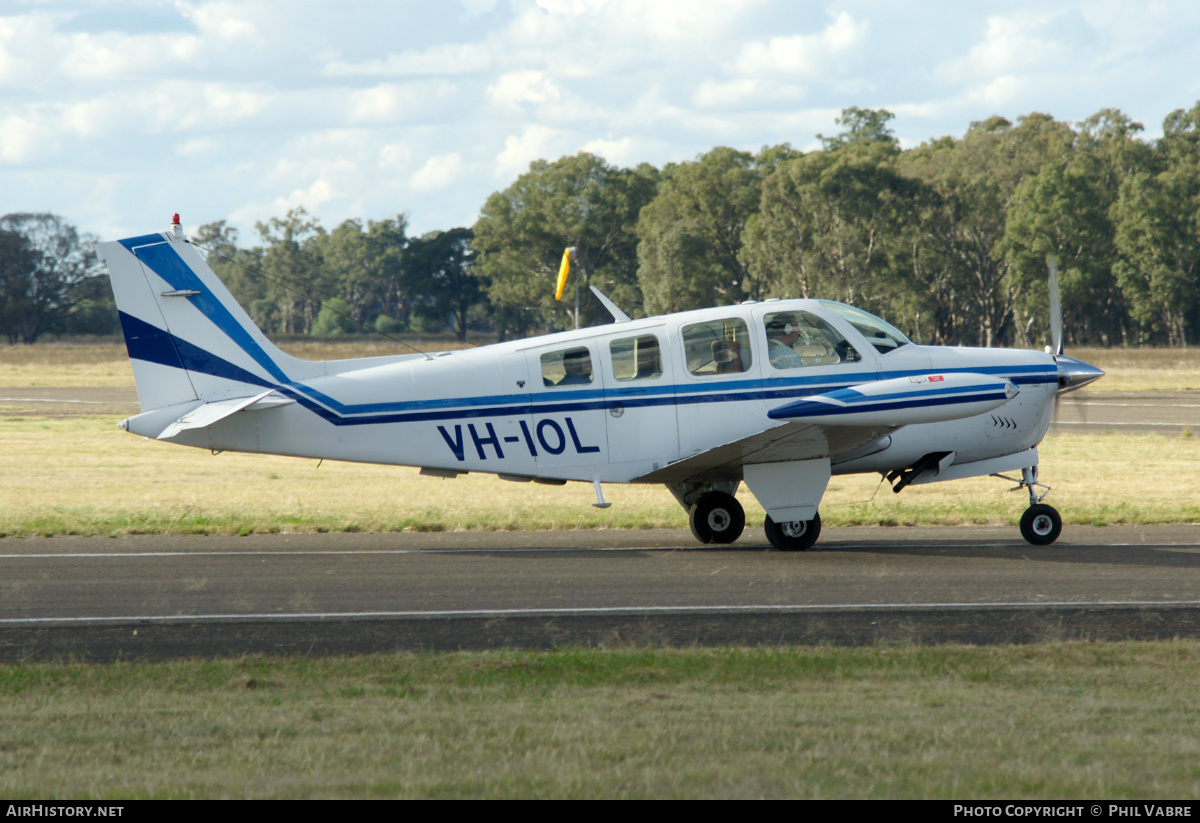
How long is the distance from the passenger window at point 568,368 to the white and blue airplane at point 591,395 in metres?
0.02

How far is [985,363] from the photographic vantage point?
13.0 meters

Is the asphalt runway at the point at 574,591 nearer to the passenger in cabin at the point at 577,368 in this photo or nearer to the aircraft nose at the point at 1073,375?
the aircraft nose at the point at 1073,375

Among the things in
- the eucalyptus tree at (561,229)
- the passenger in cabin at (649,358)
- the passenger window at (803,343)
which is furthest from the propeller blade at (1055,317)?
the eucalyptus tree at (561,229)

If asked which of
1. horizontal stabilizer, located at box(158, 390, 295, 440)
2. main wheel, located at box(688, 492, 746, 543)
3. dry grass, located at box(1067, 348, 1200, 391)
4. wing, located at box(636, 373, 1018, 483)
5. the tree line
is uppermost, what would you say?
the tree line

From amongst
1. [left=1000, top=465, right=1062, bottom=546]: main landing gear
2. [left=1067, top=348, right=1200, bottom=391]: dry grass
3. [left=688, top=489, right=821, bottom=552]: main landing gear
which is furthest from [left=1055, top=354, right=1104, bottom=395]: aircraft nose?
[left=1067, top=348, right=1200, bottom=391]: dry grass

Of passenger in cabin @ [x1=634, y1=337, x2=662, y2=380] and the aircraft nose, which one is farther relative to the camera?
the aircraft nose

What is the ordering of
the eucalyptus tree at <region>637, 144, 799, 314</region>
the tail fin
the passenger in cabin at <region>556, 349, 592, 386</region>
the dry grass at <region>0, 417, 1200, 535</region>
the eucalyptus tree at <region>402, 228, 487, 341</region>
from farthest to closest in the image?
the eucalyptus tree at <region>402, 228, 487, 341</region>
the eucalyptus tree at <region>637, 144, 799, 314</region>
the dry grass at <region>0, 417, 1200, 535</region>
the tail fin
the passenger in cabin at <region>556, 349, 592, 386</region>

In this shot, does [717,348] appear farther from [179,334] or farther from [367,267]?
[367,267]

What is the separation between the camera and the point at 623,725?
6.04m

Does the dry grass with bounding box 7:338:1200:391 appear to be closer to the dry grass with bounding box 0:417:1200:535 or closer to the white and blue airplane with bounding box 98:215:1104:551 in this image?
the dry grass with bounding box 0:417:1200:535

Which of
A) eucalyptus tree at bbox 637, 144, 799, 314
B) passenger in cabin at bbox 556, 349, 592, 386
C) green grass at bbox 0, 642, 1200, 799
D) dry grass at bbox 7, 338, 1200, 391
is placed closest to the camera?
green grass at bbox 0, 642, 1200, 799

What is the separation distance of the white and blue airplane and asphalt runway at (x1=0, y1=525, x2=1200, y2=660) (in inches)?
41.0

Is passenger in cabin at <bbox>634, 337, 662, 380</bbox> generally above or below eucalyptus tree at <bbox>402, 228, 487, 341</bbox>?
below

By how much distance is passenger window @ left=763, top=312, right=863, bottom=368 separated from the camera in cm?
1267
